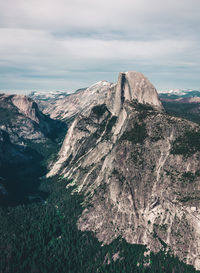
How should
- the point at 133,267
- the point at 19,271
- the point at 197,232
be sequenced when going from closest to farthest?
the point at 19,271, the point at 133,267, the point at 197,232

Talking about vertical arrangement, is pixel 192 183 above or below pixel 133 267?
above

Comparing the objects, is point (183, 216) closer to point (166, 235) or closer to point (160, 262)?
point (166, 235)

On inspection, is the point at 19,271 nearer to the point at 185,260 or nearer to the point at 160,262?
the point at 160,262

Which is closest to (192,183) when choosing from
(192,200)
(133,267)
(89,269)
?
(192,200)

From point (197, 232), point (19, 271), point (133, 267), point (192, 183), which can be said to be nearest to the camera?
point (19, 271)

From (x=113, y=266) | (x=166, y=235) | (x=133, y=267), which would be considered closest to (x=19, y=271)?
(x=113, y=266)

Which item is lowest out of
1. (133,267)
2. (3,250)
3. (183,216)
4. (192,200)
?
(133,267)

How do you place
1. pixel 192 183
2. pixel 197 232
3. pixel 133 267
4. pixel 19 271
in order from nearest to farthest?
pixel 19 271, pixel 133 267, pixel 197 232, pixel 192 183

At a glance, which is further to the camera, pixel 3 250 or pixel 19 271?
pixel 3 250

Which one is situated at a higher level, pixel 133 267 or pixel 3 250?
pixel 3 250
